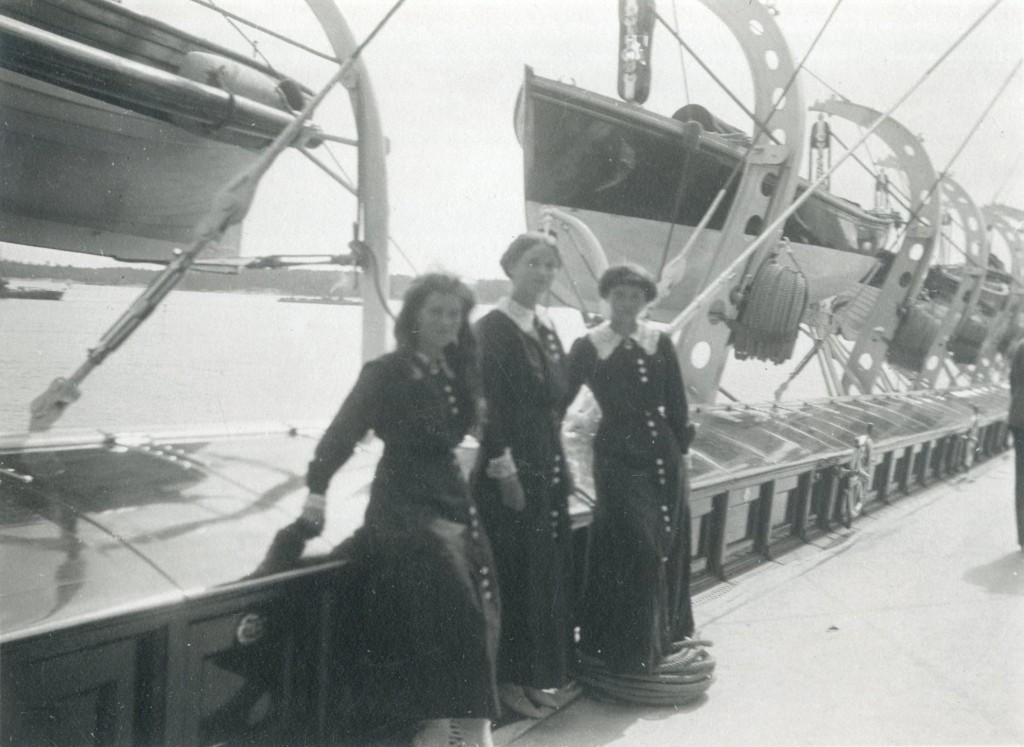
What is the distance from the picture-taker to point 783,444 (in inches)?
226

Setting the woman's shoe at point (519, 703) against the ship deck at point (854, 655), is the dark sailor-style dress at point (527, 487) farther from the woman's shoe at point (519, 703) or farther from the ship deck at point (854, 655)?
the ship deck at point (854, 655)

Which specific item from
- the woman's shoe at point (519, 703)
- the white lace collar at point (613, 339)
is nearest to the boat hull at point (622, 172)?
the white lace collar at point (613, 339)

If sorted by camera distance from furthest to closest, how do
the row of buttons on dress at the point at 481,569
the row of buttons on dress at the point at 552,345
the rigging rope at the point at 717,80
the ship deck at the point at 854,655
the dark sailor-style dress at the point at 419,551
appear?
the rigging rope at the point at 717,80 → the ship deck at the point at 854,655 → the row of buttons on dress at the point at 552,345 → the row of buttons on dress at the point at 481,569 → the dark sailor-style dress at the point at 419,551

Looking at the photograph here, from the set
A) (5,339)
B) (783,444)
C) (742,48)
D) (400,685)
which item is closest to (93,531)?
(400,685)

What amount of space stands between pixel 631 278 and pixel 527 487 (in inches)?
31.8

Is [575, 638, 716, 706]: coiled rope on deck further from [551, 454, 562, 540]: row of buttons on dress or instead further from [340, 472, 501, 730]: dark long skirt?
[340, 472, 501, 730]: dark long skirt

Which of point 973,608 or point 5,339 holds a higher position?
point 973,608

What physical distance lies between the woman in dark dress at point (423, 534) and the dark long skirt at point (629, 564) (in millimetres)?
775

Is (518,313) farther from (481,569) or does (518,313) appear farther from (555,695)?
(555,695)

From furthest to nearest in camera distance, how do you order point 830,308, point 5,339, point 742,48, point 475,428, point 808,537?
point 5,339 < point 830,308 < point 742,48 < point 808,537 < point 475,428

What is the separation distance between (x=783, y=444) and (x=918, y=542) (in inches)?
45.1

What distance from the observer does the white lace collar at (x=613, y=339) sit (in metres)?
3.07

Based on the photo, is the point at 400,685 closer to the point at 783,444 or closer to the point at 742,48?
the point at 783,444

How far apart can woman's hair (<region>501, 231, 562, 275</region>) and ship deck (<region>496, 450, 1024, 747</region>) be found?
4.98ft
